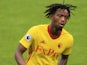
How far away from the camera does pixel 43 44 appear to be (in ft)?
23.3

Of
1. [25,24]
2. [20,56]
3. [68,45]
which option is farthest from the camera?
[25,24]

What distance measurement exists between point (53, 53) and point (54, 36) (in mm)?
279

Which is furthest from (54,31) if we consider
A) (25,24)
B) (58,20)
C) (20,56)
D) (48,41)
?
(25,24)

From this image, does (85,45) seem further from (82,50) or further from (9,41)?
(9,41)

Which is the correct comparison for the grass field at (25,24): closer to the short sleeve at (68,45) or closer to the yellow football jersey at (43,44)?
the short sleeve at (68,45)

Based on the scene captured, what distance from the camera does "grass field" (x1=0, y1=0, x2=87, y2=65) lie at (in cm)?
1149

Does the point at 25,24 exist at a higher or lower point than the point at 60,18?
lower

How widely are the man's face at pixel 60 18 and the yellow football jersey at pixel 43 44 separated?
0.85 feet

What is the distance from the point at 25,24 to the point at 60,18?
654 centimetres

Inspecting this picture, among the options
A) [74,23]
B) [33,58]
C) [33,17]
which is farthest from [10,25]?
[33,58]

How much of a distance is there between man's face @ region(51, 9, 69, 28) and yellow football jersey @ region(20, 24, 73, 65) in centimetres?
26

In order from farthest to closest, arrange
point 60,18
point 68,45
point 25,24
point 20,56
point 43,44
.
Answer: point 25,24 → point 68,45 → point 43,44 → point 20,56 → point 60,18

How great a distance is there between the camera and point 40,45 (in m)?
7.10

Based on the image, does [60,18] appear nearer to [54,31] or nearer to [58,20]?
[58,20]
